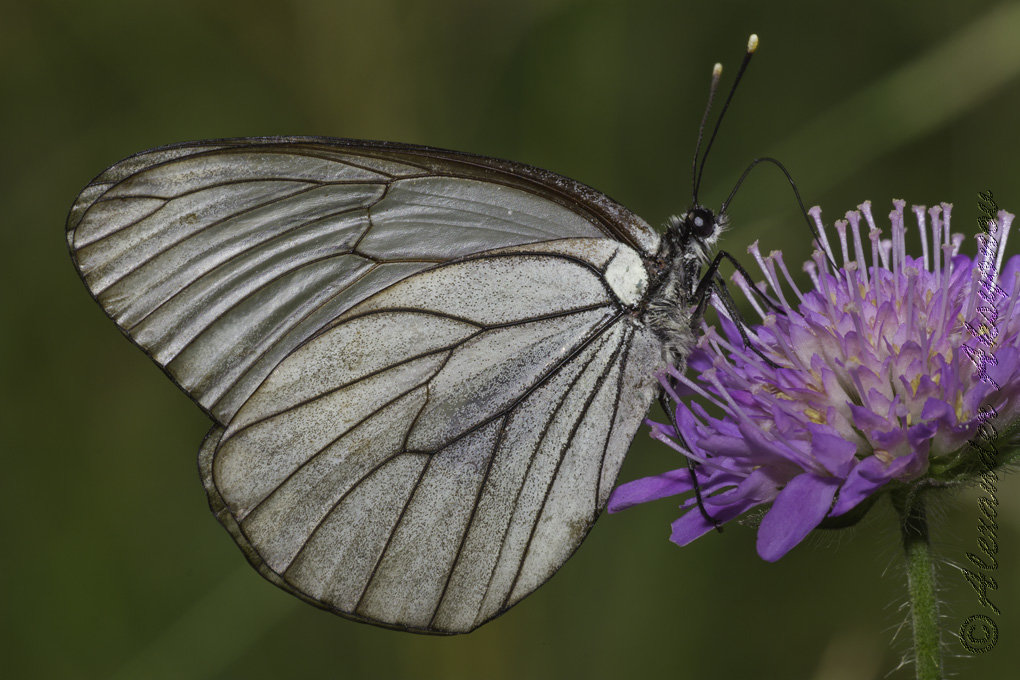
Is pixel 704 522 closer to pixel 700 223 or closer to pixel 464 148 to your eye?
pixel 700 223

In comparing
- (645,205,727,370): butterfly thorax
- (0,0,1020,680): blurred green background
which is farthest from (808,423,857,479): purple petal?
(0,0,1020,680): blurred green background

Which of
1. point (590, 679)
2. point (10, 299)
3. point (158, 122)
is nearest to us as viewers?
point (590, 679)

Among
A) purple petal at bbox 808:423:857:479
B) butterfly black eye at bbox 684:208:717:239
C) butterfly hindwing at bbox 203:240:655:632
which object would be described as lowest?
butterfly hindwing at bbox 203:240:655:632

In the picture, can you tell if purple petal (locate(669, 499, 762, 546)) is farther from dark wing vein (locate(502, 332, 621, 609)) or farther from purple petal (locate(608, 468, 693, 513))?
dark wing vein (locate(502, 332, 621, 609))

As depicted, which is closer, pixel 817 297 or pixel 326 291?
pixel 817 297

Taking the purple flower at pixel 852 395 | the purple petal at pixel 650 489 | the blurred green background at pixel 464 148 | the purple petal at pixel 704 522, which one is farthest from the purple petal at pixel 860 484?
the blurred green background at pixel 464 148

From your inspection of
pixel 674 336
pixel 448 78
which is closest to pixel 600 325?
pixel 674 336

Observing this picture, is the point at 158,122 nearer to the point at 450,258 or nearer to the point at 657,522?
the point at 450,258
